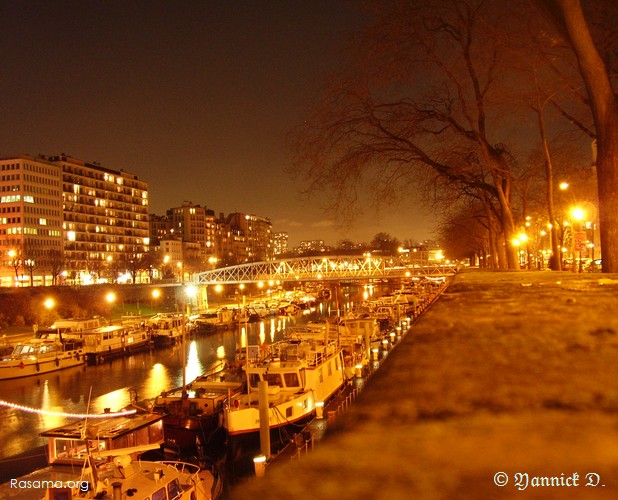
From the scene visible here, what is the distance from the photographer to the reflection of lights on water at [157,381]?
3228 cm

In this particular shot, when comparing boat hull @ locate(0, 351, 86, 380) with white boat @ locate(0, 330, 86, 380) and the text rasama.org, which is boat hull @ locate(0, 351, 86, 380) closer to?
white boat @ locate(0, 330, 86, 380)

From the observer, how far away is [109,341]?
147 feet

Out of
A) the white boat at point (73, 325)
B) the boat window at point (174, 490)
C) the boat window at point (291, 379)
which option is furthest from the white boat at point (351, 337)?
the white boat at point (73, 325)

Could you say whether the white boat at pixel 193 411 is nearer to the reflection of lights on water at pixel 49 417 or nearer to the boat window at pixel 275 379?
the boat window at pixel 275 379

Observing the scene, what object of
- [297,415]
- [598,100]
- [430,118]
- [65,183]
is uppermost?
[65,183]

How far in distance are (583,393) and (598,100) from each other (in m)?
7.61

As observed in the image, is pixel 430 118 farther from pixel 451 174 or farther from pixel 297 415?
pixel 297 415

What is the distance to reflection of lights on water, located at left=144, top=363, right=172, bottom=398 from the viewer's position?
106ft

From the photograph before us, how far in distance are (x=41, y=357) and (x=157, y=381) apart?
9324mm

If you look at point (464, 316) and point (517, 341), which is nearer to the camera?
point (517, 341)

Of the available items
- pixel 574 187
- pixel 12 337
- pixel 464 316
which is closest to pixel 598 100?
pixel 464 316

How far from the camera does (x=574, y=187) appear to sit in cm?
3109

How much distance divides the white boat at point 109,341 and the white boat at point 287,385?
825 inches

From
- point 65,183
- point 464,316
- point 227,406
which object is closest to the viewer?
point 464,316
